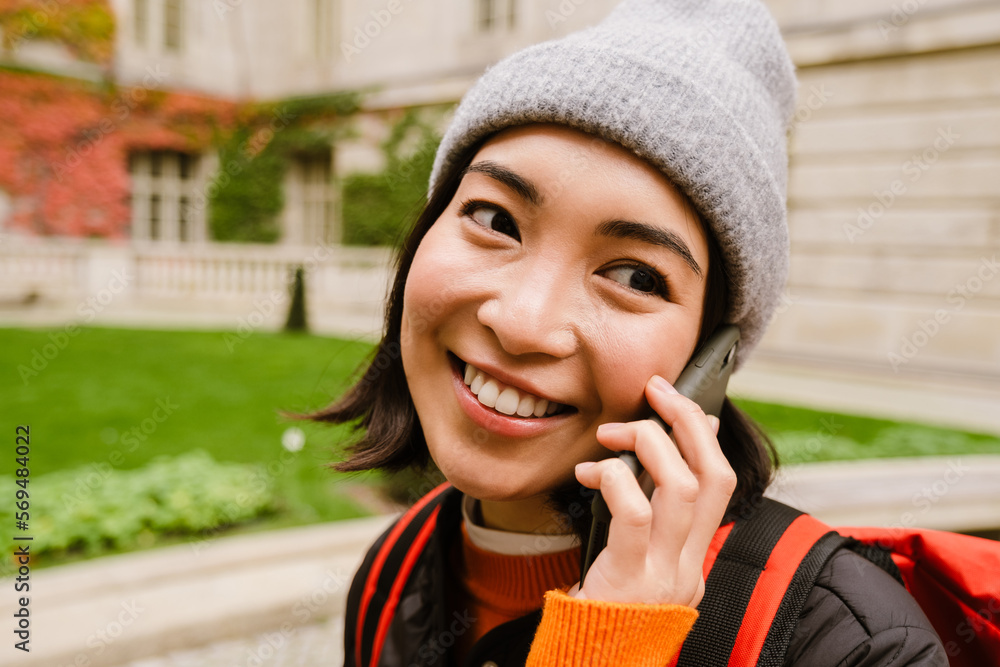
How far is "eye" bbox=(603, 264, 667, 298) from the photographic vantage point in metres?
1.23

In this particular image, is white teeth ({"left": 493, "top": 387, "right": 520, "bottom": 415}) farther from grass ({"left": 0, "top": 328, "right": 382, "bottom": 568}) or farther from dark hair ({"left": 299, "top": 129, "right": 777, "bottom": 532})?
grass ({"left": 0, "top": 328, "right": 382, "bottom": 568})

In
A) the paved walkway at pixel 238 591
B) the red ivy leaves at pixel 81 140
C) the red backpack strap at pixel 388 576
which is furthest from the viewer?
the red ivy leaves at pixel 81 140

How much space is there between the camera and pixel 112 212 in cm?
1714

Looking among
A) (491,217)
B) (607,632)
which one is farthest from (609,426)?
(491,217)

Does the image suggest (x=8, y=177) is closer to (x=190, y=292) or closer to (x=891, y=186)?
(x=190, y=292)

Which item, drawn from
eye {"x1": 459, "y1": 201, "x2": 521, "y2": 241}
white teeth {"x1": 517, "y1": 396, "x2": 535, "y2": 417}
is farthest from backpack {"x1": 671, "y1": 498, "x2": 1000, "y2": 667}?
eye {"x1": 459, "y1": 201, "x2": 521, "y2": 241}

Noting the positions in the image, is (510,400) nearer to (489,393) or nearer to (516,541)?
(489,393)

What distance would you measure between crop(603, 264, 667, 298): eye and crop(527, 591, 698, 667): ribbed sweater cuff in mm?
533

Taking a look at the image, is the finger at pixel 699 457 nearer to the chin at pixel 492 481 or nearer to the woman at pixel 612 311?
the woman at pixel 612 311

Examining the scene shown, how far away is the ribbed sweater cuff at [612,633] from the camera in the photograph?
1.01m

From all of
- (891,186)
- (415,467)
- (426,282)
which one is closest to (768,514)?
(426,282)

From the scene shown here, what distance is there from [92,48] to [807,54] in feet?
50.5

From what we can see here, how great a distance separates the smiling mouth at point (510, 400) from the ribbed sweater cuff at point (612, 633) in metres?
0.34

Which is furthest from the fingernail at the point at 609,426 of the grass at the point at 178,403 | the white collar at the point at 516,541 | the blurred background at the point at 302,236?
the grass at the point at 178,403
